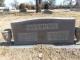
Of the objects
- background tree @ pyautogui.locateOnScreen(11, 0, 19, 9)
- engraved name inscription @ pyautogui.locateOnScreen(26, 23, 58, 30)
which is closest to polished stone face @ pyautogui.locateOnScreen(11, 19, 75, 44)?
engraved name inscription @ pyautogui.locateOnScreen(26, 23, 58, 30)

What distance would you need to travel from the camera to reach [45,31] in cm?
1267

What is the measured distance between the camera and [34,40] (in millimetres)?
12875

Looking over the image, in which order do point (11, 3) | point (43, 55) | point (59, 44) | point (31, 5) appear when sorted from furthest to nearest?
1. point (11, 3)
2. point (31, 5)
3. point (59, 44)
4. point (43, 55)

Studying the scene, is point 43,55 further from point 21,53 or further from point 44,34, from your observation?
point 44,34

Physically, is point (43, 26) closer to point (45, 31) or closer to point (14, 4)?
point (45, 31)

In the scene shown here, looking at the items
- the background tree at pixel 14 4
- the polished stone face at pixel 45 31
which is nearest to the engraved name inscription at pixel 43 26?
the polished stone face at pixel 45 31

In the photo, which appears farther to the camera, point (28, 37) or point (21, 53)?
point (28, 37)

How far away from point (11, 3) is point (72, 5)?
16.2 m

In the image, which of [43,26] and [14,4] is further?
[14,4]

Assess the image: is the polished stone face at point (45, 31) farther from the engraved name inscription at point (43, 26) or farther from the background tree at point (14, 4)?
the background tree at point (14, 4)

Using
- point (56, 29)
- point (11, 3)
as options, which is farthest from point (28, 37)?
point (11, 3)

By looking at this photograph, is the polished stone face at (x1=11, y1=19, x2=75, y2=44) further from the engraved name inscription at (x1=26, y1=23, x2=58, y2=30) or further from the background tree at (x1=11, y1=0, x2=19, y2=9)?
the background tree at (x1=11, y1=0, x2=19, y2=9)

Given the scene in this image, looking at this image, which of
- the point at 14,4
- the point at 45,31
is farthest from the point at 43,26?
the point at 14,4

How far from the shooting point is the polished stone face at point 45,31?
12617mm
